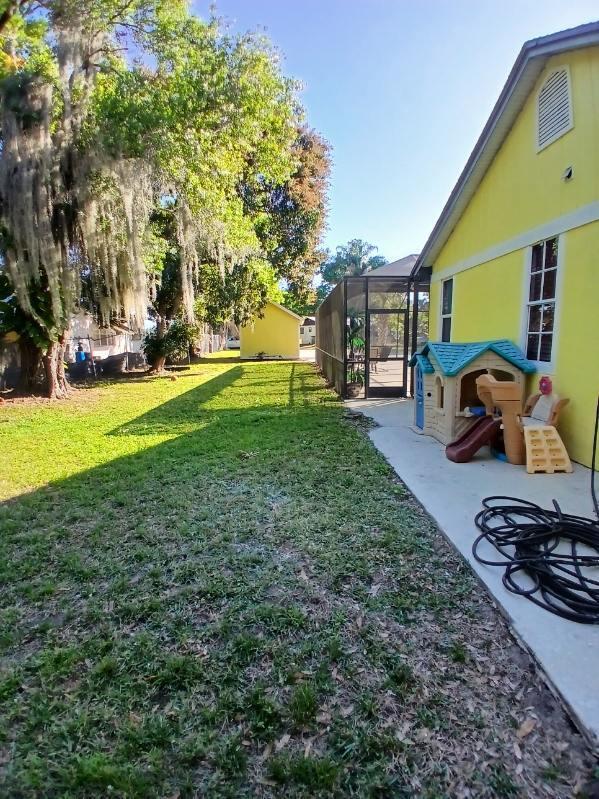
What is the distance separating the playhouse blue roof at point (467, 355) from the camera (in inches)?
196

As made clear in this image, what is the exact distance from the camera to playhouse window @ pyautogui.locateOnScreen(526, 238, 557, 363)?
495 centimetres

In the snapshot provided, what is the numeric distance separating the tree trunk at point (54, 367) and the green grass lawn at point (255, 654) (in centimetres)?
582

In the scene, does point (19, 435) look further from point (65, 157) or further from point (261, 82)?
point (261, 82)

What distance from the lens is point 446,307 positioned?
26.7 ft

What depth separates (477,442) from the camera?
462cm

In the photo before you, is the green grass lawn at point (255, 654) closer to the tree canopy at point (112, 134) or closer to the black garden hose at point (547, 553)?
the black garden hose at point (547, 553)

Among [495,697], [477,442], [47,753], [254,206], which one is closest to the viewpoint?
[47,753]

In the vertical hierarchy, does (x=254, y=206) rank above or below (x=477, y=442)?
above

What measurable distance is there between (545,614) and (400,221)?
23.8 metres

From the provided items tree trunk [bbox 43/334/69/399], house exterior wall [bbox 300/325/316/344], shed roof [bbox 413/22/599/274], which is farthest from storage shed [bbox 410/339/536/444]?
house exterior wall [bbox 300/325/316/344]

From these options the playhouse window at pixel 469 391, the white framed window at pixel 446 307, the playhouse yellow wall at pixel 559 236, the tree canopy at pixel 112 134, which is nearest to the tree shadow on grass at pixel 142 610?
the playhouse window at pixel 469 391

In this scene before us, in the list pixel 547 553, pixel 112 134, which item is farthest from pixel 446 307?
pixel 112 134

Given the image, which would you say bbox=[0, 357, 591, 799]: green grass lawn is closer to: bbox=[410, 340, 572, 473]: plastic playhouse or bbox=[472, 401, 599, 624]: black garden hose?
bbox=[472, 401, 599, 624]: black garden hose

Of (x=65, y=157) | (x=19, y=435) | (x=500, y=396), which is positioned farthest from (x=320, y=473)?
(x=65, y=157)
